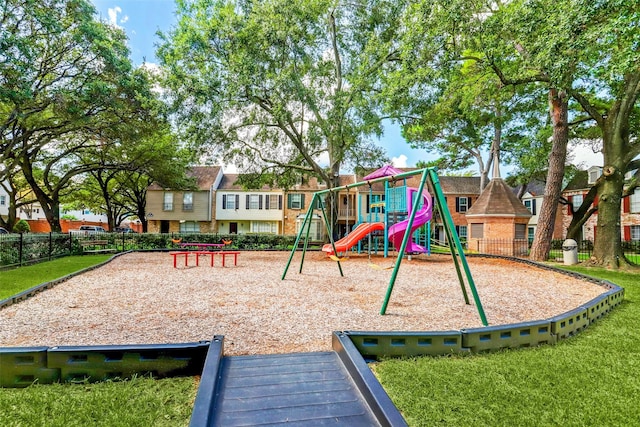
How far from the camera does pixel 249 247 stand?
19.1 metres

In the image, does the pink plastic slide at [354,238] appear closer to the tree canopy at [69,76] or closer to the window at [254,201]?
the tree canopy at [69,76]

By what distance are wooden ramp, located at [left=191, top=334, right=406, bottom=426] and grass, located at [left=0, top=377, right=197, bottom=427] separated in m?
0.24

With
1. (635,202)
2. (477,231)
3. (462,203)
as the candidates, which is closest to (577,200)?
(635,202)

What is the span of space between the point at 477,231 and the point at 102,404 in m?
21.9

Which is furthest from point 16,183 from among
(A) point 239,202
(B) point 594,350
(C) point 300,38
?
(B) point 594,350

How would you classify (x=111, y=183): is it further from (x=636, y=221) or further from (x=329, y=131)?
→ (x=636, y=221)

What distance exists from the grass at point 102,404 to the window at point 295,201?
28082 mm

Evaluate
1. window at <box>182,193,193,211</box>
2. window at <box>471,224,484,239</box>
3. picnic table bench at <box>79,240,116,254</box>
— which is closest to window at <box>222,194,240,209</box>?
window at <box>182,193,193,211</box>

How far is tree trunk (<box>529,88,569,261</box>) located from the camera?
13.4 metres

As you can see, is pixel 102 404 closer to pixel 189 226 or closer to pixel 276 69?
pixel 276 69

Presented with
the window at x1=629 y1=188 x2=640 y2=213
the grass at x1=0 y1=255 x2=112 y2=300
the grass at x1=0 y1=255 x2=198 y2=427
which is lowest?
the grass at x1=0 y1=255 x2=112 y2=300

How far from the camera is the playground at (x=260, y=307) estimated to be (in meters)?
3.89

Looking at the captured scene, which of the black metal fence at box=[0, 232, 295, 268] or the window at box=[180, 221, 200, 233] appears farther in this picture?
the window at box=[180, 221, 200, 233]

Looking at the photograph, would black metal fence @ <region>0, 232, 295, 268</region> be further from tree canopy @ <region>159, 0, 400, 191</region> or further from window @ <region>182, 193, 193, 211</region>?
window @ <region>182, 193, 193, 211</region>
